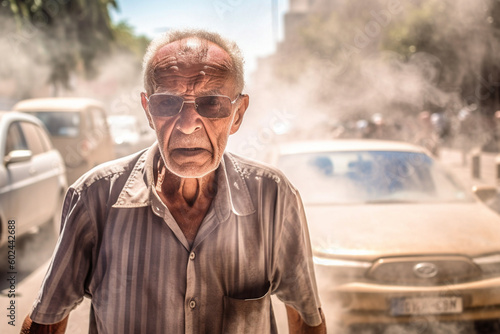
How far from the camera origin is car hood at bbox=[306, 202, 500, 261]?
115 inches

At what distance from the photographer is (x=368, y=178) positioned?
3.72 meters

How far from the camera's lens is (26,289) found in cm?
338

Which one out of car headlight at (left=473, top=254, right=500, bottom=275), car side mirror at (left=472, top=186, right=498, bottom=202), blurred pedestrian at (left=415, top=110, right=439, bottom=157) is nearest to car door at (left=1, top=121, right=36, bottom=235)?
car headlight at (left=473, top=254, right=500, bottom=275)

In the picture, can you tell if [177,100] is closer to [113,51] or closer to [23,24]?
[23,24]

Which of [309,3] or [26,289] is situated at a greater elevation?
[309,3]

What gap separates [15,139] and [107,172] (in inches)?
152

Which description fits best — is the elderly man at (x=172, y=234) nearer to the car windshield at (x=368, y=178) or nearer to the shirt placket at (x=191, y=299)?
the shirt placket at (x=191, y=299)

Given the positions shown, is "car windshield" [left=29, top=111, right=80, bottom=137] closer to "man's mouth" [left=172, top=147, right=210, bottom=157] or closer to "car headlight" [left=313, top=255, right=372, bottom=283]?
"car headlight" [left=313, top=255, right=372, bottom=283]

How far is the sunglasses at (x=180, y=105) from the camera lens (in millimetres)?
1331

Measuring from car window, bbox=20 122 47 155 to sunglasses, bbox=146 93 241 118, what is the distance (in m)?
4.18

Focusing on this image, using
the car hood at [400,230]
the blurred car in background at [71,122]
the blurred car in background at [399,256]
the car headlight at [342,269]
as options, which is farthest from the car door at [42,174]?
the car headlight at [342,269]

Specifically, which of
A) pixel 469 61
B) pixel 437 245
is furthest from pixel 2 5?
pixel 469 61

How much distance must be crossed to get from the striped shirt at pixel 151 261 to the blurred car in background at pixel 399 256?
153 centimetres

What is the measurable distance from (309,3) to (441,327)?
271ft
